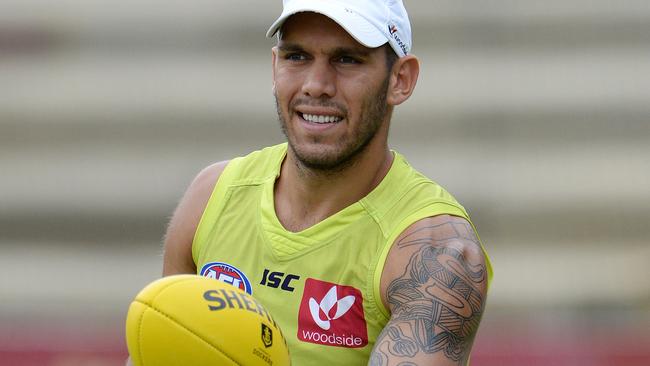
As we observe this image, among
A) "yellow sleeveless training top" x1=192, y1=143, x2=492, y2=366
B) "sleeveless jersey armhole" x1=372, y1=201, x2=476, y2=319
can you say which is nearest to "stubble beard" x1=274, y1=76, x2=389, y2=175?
"yellow sleeveless training top" x1=192, y1=143, x2=492, y2=366

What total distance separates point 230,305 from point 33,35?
362cm

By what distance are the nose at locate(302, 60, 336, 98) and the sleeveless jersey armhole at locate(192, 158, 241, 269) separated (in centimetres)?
44

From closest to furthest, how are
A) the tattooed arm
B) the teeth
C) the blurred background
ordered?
the tattooed arm, the teeth, the blurred background

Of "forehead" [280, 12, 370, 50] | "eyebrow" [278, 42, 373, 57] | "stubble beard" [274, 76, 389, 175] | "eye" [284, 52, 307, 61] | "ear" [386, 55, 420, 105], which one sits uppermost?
"forehead" [280, 12, 370, 50]

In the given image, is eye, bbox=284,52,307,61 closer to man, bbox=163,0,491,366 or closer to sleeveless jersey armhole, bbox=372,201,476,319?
man, bbox=163,0,491,366

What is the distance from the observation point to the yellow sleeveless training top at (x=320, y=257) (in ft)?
9.84

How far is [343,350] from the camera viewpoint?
9.84ft

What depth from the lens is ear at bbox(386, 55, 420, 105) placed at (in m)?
3.20

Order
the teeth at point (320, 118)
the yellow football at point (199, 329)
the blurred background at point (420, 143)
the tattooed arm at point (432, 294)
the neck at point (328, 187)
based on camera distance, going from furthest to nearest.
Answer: the blurred background at point (420, 143)
the neck at point (328, 187)
the teeth at point (320, 118)
the tattooed arm at point (432, 294)
the yellow football at point (199, 329)

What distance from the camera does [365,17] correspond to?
10.0 ft

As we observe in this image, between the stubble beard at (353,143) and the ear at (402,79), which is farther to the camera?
the ear at (402,79)

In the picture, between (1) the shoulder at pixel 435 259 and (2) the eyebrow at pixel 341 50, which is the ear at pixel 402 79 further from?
(1) the shoulder at pixel 435 259

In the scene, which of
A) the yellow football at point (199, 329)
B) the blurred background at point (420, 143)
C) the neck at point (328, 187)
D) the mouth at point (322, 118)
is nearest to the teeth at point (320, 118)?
the mouth at point (322, 118)

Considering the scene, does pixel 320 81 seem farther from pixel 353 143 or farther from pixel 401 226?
pixel 401 226
